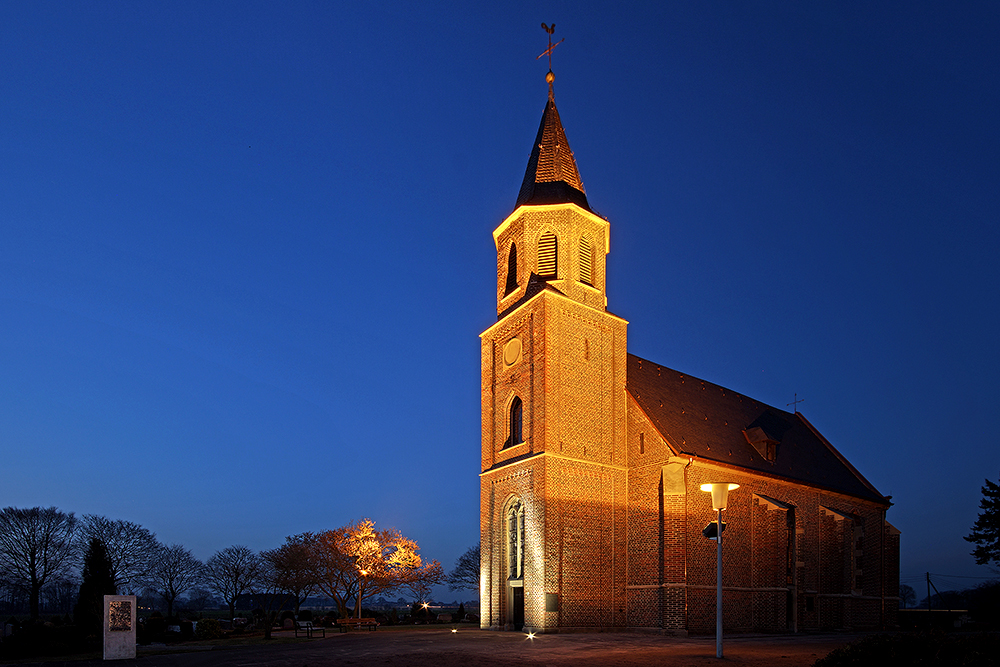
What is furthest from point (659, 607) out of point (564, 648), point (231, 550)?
point (231, 550)

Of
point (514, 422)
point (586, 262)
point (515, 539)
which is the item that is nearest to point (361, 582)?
point (515, 539)

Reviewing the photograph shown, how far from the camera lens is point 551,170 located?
3519cm

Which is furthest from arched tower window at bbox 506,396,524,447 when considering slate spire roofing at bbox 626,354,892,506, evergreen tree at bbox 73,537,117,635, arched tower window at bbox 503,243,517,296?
evergreen tree at bbox 73,537,117,635

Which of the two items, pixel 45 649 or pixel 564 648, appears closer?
pixel 564 648

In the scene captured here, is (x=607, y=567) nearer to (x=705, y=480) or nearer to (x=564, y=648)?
(x=705, y=480)

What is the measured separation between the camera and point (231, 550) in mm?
78000

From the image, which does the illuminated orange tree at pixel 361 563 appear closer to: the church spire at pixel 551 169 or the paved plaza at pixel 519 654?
the paved plaza at pixel 519 654

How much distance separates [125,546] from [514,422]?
4909 cm

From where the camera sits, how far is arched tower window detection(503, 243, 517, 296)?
113 feet

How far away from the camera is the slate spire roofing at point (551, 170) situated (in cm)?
3406

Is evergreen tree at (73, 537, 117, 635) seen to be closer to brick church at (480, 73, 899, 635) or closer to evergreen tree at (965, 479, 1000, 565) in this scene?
brick church at (480, 73, 899, 635)

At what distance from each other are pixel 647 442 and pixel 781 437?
1468 cm

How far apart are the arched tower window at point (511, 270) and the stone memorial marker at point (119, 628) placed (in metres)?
20.0

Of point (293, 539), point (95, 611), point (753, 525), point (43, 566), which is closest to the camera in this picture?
point (753, 525)
